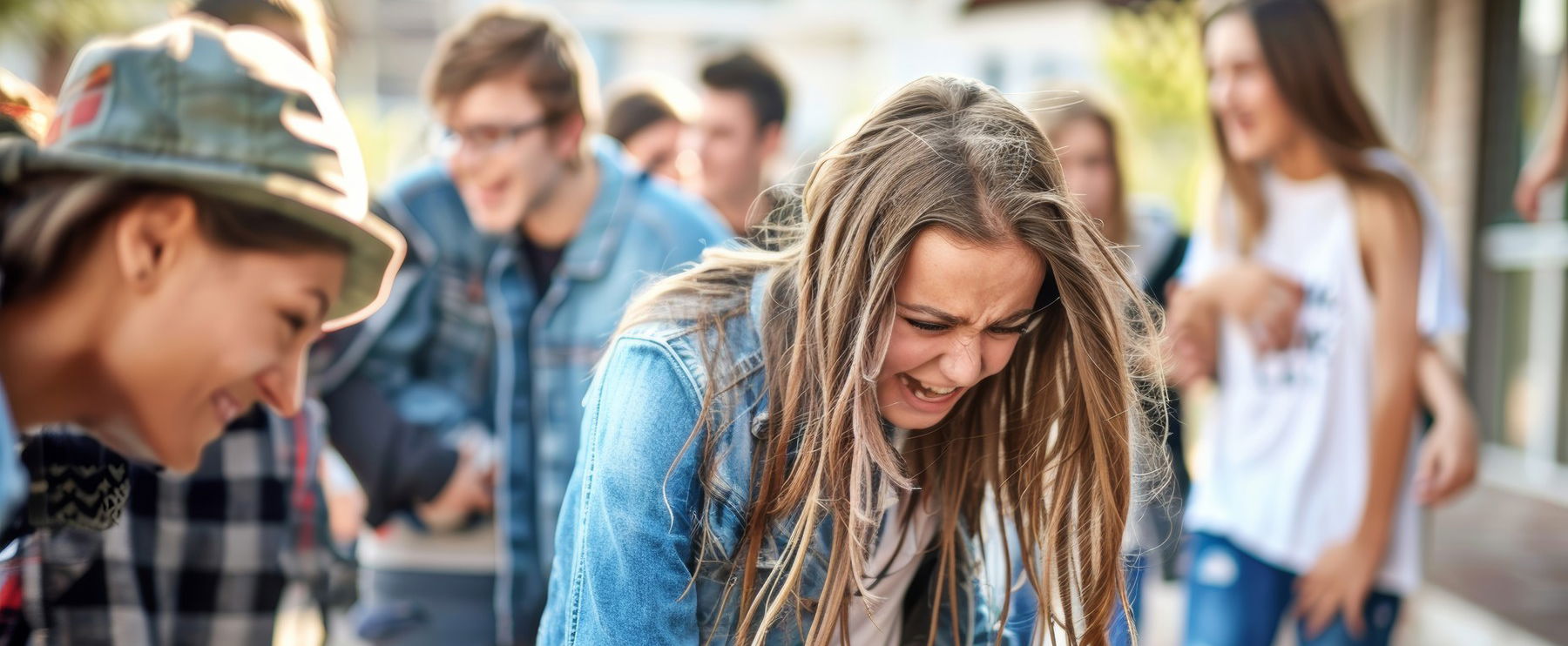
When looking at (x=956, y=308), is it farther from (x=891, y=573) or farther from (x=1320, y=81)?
(x=1320, y=81)

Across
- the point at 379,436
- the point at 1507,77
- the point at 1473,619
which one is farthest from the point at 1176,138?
the point at 379,436

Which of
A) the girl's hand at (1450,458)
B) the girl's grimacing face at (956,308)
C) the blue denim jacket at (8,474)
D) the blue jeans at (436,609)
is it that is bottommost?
the blue jeans at (436,609)

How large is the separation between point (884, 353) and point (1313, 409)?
1.87m

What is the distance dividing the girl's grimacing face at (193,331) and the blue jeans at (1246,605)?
242cm

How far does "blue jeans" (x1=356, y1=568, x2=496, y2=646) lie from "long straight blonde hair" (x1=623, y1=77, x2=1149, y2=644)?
172 cm

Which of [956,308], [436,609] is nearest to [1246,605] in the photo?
[956,308]

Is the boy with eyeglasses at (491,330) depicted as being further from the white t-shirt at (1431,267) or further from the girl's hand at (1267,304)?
the white t-shirt at (1431,267)

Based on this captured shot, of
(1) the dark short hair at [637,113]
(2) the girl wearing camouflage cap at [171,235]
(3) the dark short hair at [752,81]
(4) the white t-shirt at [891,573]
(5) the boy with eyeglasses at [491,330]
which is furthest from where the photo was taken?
(1) the dark short hair at [637,113]

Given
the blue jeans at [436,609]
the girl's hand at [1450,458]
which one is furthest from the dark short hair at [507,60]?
the girl's hand at [1450,458]

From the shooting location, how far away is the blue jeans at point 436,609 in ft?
10.7

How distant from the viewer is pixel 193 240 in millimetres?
1508

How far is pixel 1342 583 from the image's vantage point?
9.79 feet

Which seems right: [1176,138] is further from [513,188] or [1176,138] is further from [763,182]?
[513,188]

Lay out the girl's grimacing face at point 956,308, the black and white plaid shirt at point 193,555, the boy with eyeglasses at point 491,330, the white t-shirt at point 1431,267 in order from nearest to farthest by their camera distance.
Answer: the girl's grimacing face at point 956,308, the black and white plaid shirt at point 193,555, the white t-shirt at point 1431,267, the boy with eyeglasses at point 491,330
